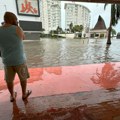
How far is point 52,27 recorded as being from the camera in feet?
309

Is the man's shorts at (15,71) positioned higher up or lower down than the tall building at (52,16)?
lower down

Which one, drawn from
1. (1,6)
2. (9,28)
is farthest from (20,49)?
(1,6)

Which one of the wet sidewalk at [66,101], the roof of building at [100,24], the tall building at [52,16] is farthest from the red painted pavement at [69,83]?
the tall building at [52,16]

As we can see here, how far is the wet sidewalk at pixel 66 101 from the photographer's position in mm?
2742

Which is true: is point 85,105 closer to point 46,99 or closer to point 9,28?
point 46,99

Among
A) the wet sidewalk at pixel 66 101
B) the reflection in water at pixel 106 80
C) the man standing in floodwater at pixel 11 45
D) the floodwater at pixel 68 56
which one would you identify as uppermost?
the man standing in floodwater at pixel 11 45

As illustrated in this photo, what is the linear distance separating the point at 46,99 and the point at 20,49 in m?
1.07

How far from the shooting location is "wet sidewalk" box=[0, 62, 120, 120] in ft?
9.00

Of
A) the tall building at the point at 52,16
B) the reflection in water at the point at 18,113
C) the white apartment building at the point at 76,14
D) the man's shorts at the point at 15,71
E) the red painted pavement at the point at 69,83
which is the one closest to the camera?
the reflection in water at the point at 18,113

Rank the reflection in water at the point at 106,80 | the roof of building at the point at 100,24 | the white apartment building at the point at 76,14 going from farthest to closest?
1. the white apartment building at the point at 76,14
2. the roof of building at the point at 100,24
3. the reflection in water at the point at 106,80

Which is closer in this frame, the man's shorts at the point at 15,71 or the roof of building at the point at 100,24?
the man's shorts at the point at 15,71

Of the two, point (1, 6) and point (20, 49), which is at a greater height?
point (1, 6)

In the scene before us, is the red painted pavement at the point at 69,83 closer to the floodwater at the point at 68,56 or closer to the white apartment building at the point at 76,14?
the floodwater at the point at 68,56

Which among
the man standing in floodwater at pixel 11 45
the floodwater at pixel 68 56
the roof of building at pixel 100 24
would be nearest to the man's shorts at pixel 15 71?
the man standing in floodwater at pixel 11 45
